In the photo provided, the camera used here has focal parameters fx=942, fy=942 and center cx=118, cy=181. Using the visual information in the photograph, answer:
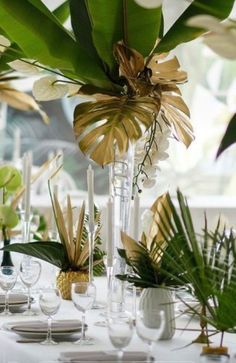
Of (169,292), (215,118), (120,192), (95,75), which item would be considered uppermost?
(215,118)

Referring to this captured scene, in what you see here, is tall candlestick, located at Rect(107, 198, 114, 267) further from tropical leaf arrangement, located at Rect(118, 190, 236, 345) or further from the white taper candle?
tropical leaf arrangement, located at Rect(118, 190, 236, 345)

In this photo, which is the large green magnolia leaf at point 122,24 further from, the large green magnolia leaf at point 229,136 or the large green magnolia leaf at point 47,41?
the large green magnolia leaf at point 229,136

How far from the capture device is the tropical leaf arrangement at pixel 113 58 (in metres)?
2.16

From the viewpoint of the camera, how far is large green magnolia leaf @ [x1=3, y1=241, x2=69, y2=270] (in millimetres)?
2332

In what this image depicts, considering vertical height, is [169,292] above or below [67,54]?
below

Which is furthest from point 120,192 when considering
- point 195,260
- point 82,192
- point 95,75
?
point 82,192

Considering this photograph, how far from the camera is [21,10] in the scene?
221 cm

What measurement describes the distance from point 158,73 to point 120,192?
0.29 meters

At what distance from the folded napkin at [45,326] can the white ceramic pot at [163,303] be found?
163 millimetres

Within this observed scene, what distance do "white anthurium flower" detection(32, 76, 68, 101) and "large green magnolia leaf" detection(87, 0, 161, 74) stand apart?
0.56ft

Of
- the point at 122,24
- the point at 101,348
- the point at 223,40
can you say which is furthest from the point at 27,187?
the point at 223,40

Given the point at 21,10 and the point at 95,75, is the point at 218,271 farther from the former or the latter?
the point at 21,10

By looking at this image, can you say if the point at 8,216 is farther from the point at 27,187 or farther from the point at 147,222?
the point at 147,222

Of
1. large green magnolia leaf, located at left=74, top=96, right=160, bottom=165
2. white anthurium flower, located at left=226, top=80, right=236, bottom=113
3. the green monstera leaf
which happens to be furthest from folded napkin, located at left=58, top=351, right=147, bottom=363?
white anthurium flower, located at left=226, top=80, right=236, bottom=113
